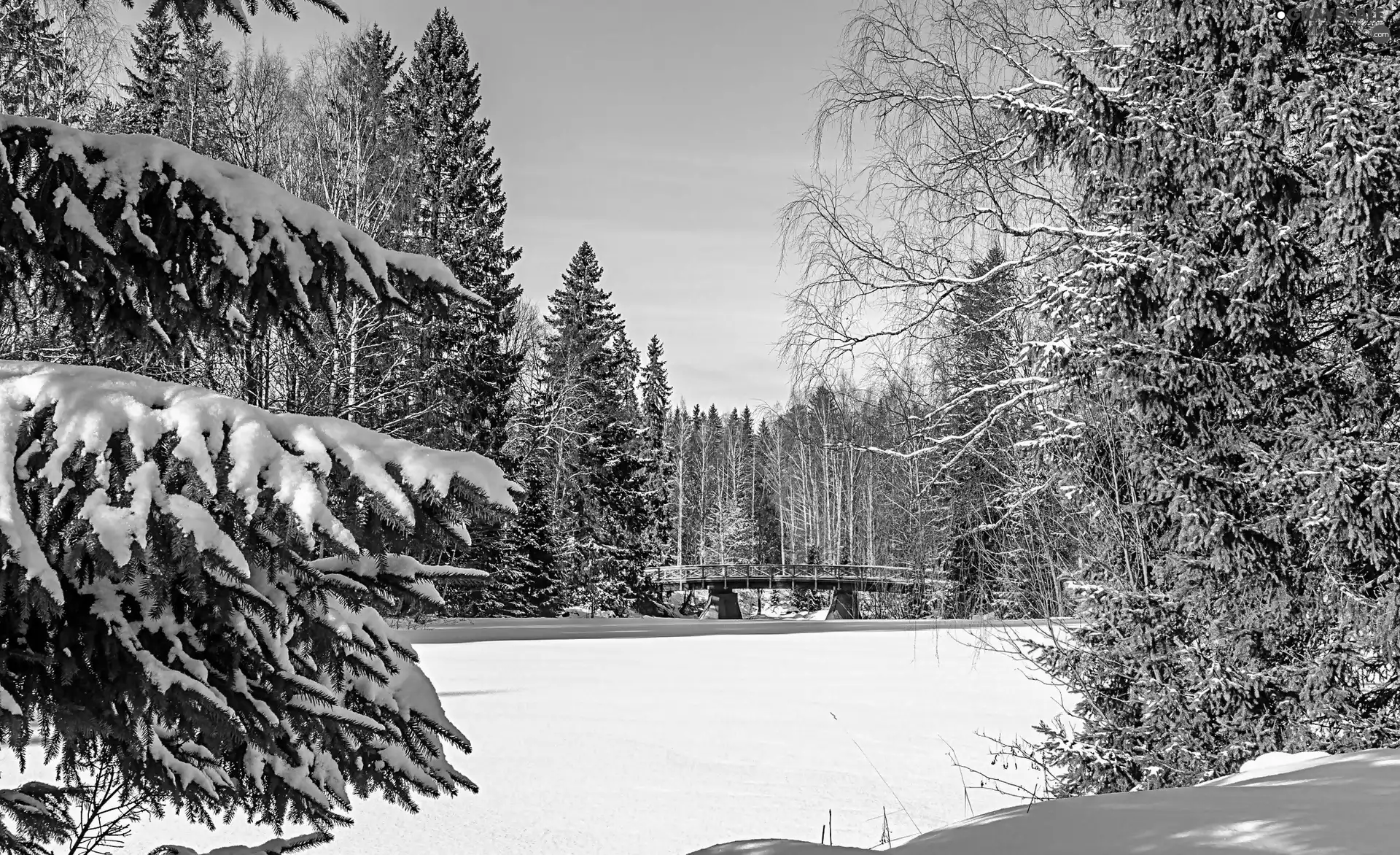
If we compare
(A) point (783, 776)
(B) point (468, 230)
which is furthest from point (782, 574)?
(A) point (783, 776)

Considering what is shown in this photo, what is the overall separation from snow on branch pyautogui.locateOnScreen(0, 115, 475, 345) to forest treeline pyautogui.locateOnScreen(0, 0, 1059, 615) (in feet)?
0.45

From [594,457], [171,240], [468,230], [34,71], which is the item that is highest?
[468,230]

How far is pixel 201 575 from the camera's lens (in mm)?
1134

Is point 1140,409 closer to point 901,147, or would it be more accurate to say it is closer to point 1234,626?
point 1234,626

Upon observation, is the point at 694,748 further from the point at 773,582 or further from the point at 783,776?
the point at 773,582

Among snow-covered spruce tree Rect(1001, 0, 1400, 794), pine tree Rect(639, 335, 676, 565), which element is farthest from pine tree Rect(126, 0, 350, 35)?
pine tree Rect(639, 335, 676, 565)

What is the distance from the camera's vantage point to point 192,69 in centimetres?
1461

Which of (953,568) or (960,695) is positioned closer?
(953,568)

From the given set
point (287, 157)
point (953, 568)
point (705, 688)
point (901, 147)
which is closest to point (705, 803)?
point (953, 568)

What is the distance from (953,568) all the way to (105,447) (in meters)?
8.07

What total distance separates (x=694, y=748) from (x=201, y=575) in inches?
302

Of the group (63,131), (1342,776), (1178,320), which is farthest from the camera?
(1178,320)

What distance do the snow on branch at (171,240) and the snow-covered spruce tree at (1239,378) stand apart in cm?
424

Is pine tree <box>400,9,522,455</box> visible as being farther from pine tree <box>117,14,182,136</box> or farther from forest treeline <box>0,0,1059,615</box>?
pine tree <box>117,14,182,136</box>
